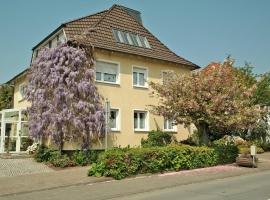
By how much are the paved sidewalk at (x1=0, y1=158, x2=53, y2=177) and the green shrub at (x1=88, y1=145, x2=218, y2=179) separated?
3.36 m

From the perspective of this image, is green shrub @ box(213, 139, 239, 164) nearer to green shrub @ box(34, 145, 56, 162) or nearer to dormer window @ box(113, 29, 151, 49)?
green shrub @ box(34, 145, 56, 162)

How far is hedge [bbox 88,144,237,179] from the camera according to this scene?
1545 cm

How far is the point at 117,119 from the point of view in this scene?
23.2 metres

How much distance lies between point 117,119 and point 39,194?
37.3ft

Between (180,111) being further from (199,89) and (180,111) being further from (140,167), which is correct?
(140,167)

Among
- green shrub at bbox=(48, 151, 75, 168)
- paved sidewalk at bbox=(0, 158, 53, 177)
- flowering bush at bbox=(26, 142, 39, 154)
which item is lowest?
→ paved sidewalk at bbox=(0, 158, 53, 177)

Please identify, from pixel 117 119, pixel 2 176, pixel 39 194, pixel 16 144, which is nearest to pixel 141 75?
pixel 117 119

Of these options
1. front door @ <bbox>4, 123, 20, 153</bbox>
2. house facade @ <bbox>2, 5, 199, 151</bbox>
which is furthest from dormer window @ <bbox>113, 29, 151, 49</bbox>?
front door @ <bbox>4, 123, 20, 153</bbox>

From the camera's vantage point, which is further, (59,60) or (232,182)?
(59,60)

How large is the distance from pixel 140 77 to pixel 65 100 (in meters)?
6.52

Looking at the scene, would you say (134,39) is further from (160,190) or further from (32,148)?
(160,190)

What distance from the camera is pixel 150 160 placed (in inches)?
651

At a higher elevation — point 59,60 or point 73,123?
point 59,60

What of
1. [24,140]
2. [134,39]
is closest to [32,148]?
[24,140]
